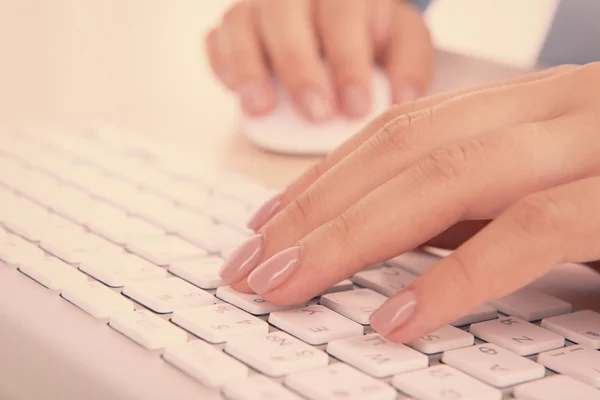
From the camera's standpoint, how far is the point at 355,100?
0.88 m

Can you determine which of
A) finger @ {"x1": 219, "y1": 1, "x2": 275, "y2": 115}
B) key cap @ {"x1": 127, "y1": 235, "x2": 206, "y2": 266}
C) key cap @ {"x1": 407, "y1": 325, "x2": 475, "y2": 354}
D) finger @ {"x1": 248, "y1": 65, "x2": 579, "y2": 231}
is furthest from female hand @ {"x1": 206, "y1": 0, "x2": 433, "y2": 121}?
key cap @ {"x1": 407, "y1": 325, "x2": 475, "y2": 354}

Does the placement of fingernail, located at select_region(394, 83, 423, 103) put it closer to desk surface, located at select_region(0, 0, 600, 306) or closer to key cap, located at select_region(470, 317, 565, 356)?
desk surface, located at select_region(0, 0, 600, 306)

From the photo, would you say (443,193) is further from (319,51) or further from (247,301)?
(319,51)

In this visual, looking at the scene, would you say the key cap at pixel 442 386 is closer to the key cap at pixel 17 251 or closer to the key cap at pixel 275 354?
the key cap at pixel 275 354

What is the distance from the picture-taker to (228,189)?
2.21ft

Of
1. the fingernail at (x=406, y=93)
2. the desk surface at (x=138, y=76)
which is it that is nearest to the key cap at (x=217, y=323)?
the desk surface at (x=138, y=76)

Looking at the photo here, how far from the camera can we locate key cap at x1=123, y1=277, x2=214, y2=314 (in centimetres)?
42

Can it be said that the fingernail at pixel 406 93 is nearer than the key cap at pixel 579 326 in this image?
No

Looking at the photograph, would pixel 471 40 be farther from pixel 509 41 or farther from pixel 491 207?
pixel 491 207

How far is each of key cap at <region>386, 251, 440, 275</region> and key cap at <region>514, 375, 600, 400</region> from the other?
17cm

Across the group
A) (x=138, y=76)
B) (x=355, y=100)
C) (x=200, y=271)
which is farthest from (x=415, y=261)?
(x=138, y=76)

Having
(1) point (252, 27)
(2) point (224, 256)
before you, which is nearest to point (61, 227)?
(2) point (224, 256)

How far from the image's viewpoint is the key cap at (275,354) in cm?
35

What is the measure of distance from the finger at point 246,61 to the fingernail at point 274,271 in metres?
0.43
